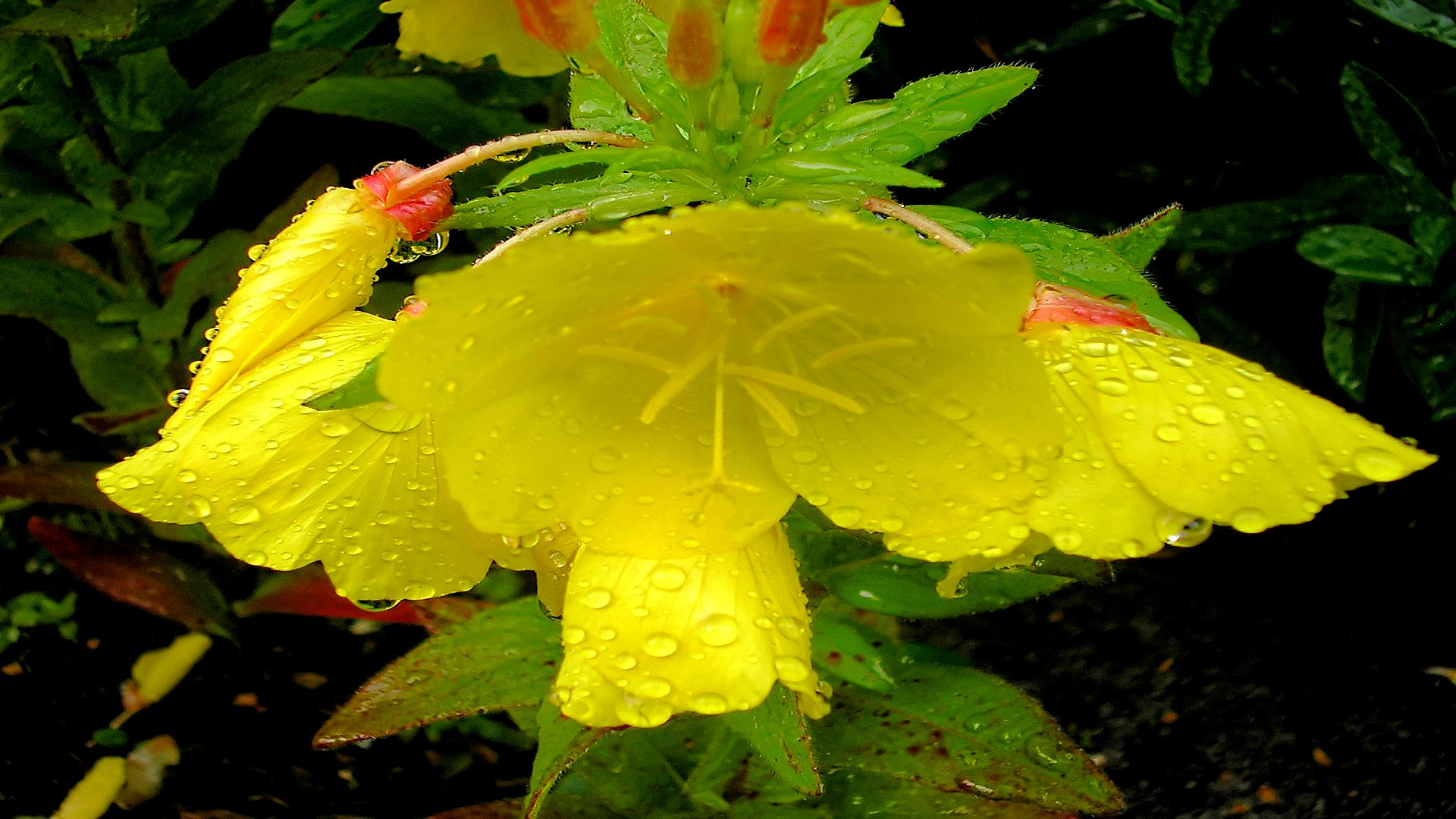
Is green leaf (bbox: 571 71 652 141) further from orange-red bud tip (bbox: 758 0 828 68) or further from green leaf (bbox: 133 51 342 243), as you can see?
green leaf (bbox: 133 51 342 243)

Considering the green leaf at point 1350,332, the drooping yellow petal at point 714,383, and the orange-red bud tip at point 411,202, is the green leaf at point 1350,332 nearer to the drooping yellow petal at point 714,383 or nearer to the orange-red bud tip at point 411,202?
the drooping yellow petal at point 714,383

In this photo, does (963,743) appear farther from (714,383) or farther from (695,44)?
(695,44)

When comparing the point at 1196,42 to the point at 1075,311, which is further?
the point at 1196,42

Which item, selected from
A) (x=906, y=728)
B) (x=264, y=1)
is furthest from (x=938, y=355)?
(x=264, y=1)

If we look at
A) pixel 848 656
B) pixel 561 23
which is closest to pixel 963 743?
pixel 848 656

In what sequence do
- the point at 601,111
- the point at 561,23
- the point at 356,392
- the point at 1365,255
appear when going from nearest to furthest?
the point at 356,392 → the point at 561,23 → the point at 601,111 → the point at 1365,255

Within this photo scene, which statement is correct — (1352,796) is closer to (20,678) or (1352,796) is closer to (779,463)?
(779,463)

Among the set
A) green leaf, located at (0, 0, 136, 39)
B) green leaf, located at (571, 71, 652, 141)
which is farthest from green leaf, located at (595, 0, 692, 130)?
green leaf, located at (0, 0, 136, 39)

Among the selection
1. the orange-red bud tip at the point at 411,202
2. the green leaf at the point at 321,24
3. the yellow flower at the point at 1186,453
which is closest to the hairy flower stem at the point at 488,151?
the orange-red bud tip at the point at 411,202
